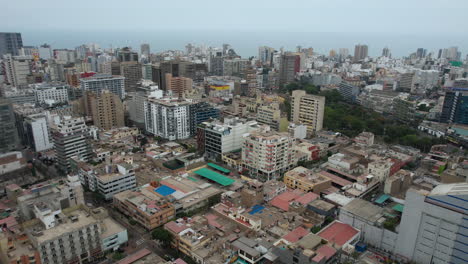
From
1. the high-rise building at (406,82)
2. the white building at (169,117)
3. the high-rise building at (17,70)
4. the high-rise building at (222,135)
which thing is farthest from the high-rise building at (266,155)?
the high-rise building at (17,70)

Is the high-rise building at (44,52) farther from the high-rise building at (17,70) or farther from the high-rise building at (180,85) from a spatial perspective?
the high-rise building at (180,85)

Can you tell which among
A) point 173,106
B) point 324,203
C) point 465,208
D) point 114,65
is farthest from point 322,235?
point 114,65

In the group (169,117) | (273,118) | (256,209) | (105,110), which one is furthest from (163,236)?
(105,110)

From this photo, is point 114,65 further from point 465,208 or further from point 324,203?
point 465,208

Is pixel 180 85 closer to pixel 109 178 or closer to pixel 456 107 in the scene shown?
pixel 109 178

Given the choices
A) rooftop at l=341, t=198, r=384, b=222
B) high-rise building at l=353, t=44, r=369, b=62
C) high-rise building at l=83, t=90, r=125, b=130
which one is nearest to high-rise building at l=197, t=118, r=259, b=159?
rooftop at l=341, t=198, r=384, b=222

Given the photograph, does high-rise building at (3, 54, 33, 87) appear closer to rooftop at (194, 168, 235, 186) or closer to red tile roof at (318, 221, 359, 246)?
rooftop at (194, 168, 235, 186)
